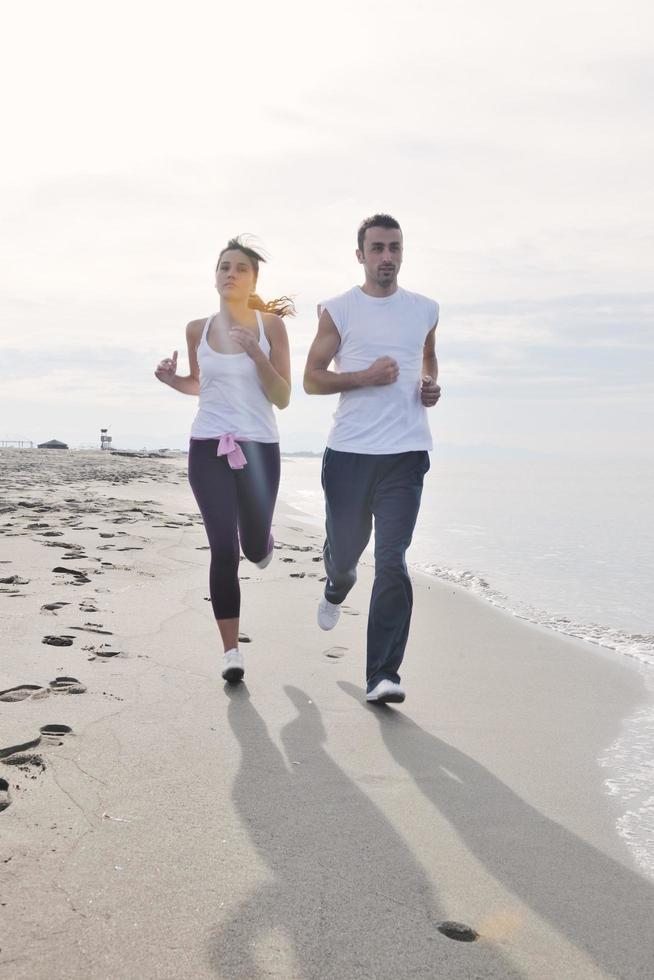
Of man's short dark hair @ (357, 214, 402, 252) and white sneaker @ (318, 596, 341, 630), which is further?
white sneaker @ (318, 596, 341, 630)

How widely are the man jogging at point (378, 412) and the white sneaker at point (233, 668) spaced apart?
1.96 feet

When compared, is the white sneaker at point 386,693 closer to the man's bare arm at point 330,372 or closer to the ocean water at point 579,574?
the ocean water at point 579,574

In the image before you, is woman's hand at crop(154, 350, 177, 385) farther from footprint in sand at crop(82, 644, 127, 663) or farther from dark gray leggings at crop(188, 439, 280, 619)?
footprint in sand at crop(82, 644, 127, 663)

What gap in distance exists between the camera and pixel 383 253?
13.5ft

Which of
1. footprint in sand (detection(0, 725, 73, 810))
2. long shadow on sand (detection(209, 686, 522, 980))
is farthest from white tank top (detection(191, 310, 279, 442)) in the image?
long shadow on sand (detection(209, 686, 522, 980))

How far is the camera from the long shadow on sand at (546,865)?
76.1 inches

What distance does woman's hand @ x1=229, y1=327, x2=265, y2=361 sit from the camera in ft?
13.6

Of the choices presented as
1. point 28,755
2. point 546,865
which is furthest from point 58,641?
point 546,865

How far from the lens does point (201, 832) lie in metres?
2.30

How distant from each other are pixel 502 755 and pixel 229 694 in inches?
47.5

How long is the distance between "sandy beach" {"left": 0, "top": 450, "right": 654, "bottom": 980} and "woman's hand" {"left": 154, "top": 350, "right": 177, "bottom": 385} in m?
1.36

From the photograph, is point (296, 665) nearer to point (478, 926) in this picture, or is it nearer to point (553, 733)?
point (553, 733)

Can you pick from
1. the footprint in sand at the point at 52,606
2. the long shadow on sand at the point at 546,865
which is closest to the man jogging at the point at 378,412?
the long shadow on sand at the point at 546,865

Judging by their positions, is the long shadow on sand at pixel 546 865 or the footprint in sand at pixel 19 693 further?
the footprint in sand at pixel 19 693
